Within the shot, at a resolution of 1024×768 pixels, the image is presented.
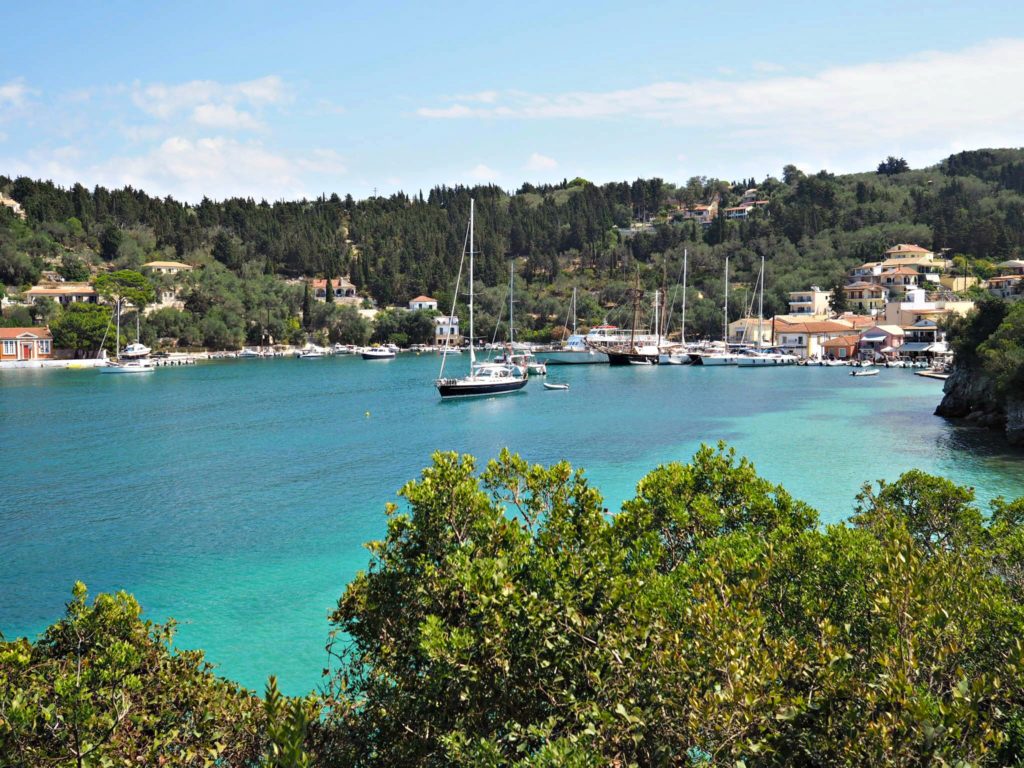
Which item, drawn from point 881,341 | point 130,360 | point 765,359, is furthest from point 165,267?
point 881,341

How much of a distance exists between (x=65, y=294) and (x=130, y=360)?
869 inches

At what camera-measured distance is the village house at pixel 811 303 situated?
326ft

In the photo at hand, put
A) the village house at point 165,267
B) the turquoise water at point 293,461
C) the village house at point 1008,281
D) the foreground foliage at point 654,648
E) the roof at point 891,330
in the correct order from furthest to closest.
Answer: the village house at point 165,267 < the village house at point 1008,281 < the roof at point 891,330 < the turquoise water at point 293,461 < the foreground foliage at point 654,648

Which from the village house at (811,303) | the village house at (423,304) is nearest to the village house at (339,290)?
the village house at (423,304)

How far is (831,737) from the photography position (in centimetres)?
563

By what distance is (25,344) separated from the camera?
3408 inches

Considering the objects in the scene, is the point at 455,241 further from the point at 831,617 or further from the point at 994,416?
the point at 831,617

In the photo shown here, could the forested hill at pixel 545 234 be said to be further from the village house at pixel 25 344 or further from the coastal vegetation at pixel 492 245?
the village house at pixel 25 344

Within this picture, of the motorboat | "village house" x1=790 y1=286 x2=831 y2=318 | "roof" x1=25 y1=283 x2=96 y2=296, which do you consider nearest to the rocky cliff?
"village house" x1=790 y1=286 x2=831 y2=318

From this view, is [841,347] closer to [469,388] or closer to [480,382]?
[480,382]

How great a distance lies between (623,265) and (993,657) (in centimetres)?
12244

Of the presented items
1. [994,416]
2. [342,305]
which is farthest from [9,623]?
[342,305]

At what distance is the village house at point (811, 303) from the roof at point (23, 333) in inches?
3514

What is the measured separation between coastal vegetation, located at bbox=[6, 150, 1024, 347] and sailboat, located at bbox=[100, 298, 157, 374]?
6.88 metres
